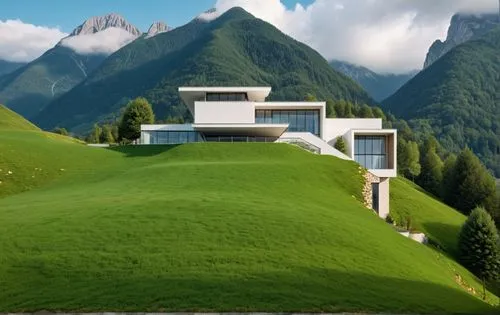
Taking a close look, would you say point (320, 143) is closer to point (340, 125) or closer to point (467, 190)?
point (340, 125)

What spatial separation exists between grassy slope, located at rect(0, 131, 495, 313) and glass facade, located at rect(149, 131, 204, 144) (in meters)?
32.3

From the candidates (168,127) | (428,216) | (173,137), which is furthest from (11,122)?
(428,216)

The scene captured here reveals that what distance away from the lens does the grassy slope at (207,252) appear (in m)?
16.7

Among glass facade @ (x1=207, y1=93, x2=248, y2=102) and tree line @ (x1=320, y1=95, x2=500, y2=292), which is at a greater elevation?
glass facade @ (x1=207, y1=93, x2=248, y2=102)

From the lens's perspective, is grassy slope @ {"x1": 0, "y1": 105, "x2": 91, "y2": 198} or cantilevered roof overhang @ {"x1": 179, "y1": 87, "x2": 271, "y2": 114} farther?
cantilevered roof overhang @ {"x1": 179, "y1": 87, "x2": 271, "y2": 114}

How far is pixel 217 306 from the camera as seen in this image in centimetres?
1595

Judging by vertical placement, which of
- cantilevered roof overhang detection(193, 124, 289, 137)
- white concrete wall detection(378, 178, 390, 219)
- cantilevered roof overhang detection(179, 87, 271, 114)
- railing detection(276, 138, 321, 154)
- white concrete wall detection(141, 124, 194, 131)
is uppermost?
cantilevered roof overhang detection(179, 87, 271, 114)

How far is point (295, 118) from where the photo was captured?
2682 inches

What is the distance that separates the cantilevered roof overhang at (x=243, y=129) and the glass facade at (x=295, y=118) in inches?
200

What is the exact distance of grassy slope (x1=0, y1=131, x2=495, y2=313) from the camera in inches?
656

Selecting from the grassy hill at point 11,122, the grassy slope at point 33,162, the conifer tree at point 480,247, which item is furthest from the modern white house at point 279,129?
the grassy hill at point 11,122

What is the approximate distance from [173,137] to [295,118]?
15698 millimetres

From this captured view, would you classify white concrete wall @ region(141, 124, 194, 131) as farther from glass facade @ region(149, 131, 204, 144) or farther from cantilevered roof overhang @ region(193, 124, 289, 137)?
cantilevered roof overhang @ region(193, 124, 289, 137)

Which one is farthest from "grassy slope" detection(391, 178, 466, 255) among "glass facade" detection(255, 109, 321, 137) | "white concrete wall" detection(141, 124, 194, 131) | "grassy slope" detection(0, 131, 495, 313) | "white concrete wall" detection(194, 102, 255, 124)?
"grassy slope" detection(0, 131, 495, 313)
